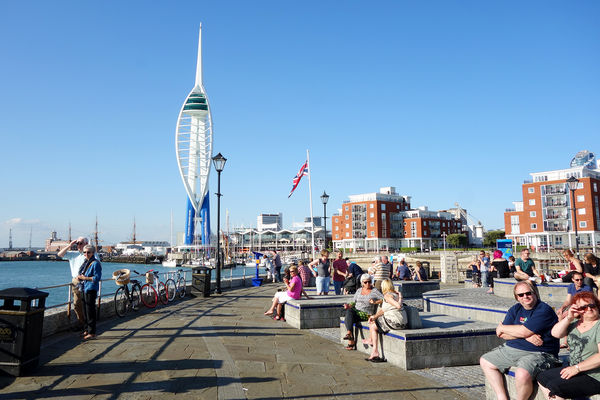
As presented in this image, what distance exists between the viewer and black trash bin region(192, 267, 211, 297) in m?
16.5

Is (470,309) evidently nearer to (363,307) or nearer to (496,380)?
(363,307)

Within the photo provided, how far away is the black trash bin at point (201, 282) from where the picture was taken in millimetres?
16484

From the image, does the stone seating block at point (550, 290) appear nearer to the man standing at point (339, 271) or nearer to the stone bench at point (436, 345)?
the man standing at point (339, 271)

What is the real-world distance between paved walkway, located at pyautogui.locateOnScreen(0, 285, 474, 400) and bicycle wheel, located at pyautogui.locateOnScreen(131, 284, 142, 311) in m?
2.73

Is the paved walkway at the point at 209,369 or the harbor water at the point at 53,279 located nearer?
the paved walkway at the point at 209,369

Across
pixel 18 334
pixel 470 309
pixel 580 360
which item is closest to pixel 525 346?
pixel 580 360

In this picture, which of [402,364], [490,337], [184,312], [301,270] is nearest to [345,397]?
[402,364]

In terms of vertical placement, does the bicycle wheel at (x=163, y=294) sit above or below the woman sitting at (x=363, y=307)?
below

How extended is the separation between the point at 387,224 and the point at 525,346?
326 ft

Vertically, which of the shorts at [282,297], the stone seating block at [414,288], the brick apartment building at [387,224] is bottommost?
the stone seating block at [414,288]

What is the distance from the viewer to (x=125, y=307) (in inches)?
460

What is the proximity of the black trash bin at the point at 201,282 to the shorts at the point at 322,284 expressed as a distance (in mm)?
5158

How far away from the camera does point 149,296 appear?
13.6 metres

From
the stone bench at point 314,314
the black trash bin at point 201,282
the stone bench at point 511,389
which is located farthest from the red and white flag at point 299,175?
the stone bench at point 511,389
